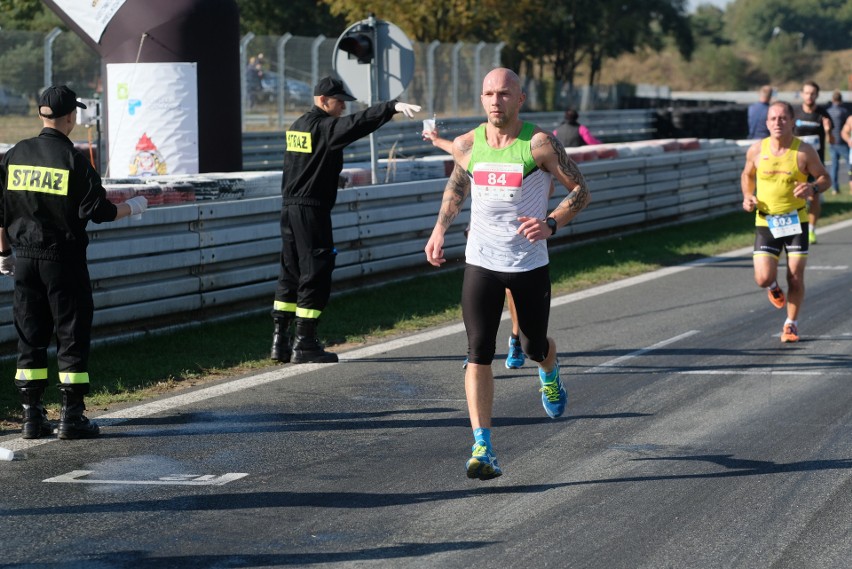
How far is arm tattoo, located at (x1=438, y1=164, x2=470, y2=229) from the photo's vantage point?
23.3 ft

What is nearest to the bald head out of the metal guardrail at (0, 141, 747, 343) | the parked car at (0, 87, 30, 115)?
Answer: the metal guardrail at (0, 141, 747, 343)

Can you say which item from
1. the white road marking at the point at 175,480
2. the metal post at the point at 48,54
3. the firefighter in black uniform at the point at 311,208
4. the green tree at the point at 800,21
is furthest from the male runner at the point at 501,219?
the green tree at the point at 800,21

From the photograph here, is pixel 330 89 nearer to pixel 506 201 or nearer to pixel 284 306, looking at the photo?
pixel 284 306

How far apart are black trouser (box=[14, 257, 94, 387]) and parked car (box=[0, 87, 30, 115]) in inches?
586

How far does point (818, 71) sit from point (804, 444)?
121 m

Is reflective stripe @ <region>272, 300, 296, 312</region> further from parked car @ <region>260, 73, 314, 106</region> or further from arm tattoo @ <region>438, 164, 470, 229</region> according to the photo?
parked car @ <region>260, 73, 314, 106</region>

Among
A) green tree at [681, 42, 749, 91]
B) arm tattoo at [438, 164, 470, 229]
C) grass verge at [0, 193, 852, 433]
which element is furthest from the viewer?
green tree at [681, 42, 749, 91]

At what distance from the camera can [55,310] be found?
25.3 feet

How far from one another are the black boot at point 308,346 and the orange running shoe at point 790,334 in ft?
11.8

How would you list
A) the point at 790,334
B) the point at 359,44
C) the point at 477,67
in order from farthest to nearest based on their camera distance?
the point at 477,67
the point at 359,44
the point at 790,334

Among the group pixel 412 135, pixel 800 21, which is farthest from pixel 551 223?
pixel 800 21

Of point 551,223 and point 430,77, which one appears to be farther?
point 430,77

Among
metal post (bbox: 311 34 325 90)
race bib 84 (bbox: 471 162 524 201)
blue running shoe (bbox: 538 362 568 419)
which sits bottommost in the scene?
blue running shoe (bbox: 538 362 568 419)

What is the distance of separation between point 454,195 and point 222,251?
15.8ft
